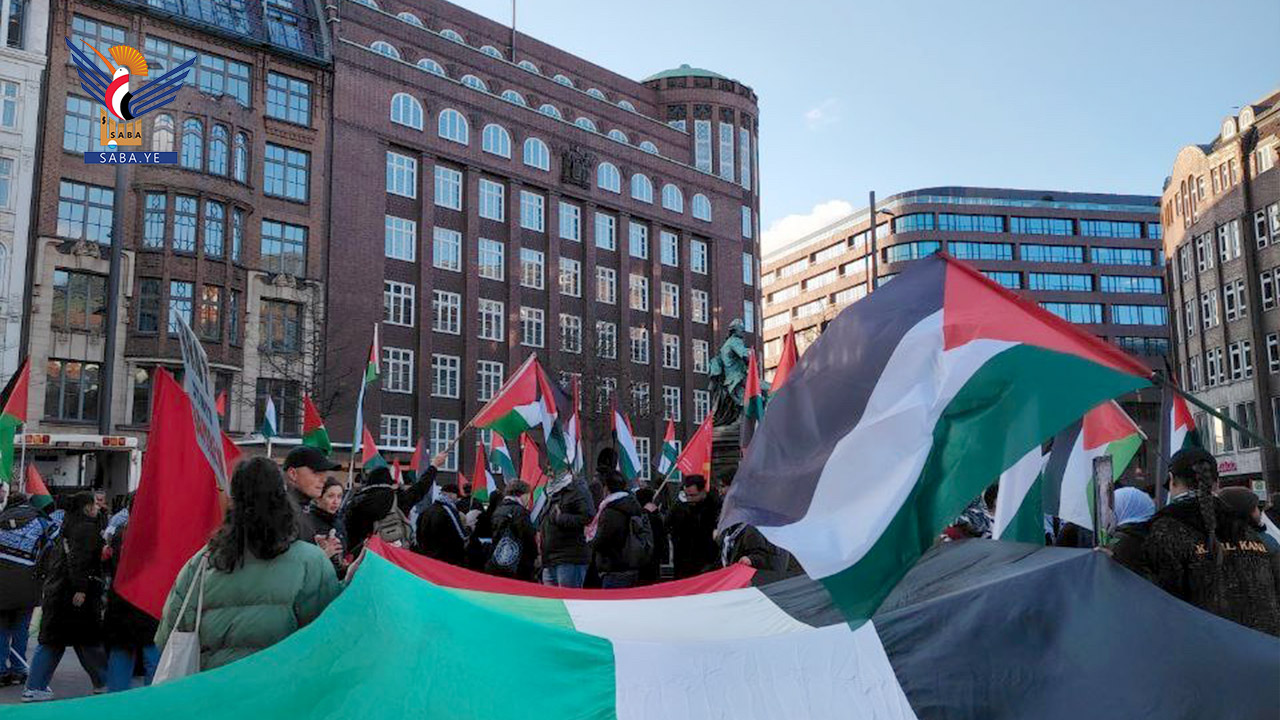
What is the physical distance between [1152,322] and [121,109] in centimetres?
9473

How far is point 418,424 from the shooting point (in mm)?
47562

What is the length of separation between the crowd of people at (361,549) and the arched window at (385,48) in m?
40.7

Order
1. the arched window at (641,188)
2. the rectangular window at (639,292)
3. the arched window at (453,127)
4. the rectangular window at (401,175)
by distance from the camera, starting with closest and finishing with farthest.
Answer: the rectangular window at (401,175) → the arched window at (453,127) → the rectangular window at (639,292) → the arched window at (641,188)

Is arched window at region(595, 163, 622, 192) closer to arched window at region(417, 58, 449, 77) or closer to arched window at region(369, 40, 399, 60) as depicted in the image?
arched window at region(417, 58, 449, 77)

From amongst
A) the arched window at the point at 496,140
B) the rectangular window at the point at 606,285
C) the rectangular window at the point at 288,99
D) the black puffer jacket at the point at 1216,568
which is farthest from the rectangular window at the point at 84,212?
the black puffer jacket at the point at 1216,568

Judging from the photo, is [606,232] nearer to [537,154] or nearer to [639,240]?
[639,240]

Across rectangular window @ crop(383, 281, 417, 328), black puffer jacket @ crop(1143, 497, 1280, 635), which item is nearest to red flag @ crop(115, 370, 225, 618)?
black puffer jacket @ crop(1143, 497, 1280, 635)

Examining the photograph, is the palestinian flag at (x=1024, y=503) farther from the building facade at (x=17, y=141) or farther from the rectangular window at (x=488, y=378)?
the rectangular window at (x=488, y=378)

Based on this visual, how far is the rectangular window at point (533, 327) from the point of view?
Answer: 5344 centimetres

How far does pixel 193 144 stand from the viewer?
133 ft

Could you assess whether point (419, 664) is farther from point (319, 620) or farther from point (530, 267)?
point (530, 267)

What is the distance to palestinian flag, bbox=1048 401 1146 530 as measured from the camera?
25.0 ft

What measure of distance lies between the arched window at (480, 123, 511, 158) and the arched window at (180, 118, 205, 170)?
14.8 m

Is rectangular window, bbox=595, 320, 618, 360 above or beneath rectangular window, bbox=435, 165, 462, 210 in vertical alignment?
beneath
